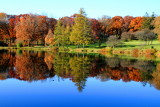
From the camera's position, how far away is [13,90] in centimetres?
1309

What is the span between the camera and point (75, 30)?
164ft

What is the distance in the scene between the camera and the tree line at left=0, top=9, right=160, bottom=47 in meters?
50.3

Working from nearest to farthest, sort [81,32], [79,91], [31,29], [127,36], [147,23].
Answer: [79,91], [81,32], [31,29], [127,36], [147,23]

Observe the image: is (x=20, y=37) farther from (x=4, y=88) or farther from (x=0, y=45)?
(x=4, y=88)

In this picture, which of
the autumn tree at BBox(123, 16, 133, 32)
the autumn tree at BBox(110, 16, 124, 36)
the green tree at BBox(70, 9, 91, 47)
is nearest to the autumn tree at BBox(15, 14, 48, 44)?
the green tree at BBox(70, 9, 91, 47)

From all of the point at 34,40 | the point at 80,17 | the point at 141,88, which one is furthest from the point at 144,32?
the point at 141,88

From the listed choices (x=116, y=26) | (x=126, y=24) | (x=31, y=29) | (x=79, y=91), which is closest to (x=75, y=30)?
(x=31, y=29)

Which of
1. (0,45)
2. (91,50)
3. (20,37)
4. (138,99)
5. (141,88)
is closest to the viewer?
(138,99)

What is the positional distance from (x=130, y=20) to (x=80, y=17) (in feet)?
114

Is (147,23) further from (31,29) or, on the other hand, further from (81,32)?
(31,29)

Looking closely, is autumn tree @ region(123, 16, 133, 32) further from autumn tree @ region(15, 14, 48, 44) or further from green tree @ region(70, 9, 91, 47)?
autumn tree @ region(15, 14, 48, 44)

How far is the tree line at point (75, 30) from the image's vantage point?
50.3 meters

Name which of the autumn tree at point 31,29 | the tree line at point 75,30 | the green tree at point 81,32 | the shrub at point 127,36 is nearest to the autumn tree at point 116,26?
the tree line at point 75,30

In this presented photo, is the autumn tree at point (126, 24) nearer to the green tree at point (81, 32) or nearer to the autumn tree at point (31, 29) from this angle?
the green tree at point (81, 32)
